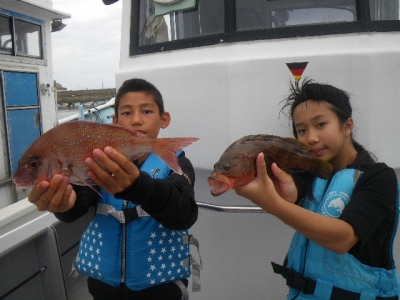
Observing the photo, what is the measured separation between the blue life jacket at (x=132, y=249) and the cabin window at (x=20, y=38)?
6585mm

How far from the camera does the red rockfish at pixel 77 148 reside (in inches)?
65.7

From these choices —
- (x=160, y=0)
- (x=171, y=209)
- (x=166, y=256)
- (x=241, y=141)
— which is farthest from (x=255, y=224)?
(x=160, y=0)

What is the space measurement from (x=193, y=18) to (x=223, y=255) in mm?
2014

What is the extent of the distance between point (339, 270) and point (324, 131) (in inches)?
27.1

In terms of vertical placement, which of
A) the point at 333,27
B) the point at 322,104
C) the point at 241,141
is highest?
the point at 333,27

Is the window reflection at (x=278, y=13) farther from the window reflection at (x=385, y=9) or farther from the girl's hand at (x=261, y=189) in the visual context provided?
the girl's hand at (x=261, y=189)

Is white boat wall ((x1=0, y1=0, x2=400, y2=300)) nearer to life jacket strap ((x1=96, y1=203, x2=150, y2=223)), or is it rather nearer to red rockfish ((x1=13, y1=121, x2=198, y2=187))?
life jacket strap ((x1=96, y1=203, x2=150, y2=223))

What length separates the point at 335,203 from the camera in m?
1.78

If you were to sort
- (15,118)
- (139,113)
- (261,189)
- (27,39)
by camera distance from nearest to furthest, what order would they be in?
(261,189), (139,113), (15,118), (27,39)

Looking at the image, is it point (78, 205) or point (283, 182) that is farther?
point (78, 205)

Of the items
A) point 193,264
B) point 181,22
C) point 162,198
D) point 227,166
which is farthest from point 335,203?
point 181,22

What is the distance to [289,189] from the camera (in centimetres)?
165

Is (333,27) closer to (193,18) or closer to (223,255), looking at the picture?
(193,18)

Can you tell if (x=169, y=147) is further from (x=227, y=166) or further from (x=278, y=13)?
(x=278, y=13)
